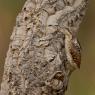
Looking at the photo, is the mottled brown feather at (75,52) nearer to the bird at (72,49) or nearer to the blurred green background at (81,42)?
the bird at (72,49)

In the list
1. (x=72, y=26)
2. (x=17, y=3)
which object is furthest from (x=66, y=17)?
(x=17, y=3)

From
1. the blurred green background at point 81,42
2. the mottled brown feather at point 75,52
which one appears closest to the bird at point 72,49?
the mottled brown feather at point 75,52

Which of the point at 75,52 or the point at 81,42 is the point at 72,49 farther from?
the point at 81,42

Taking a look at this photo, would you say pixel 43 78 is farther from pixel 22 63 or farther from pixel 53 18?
pixel 53 18

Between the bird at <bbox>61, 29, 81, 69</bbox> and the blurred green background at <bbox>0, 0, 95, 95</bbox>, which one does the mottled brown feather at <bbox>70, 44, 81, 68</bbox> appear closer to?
the bird at <bbox>61, 29, 81, 69</bbox>

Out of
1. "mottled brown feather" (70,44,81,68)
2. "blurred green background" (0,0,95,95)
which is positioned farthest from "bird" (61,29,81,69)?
"blurred green background" (0,0,95,95)

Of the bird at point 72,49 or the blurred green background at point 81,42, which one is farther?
the blurred green background at point 81,42

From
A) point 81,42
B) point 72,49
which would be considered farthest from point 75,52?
point 81,42
